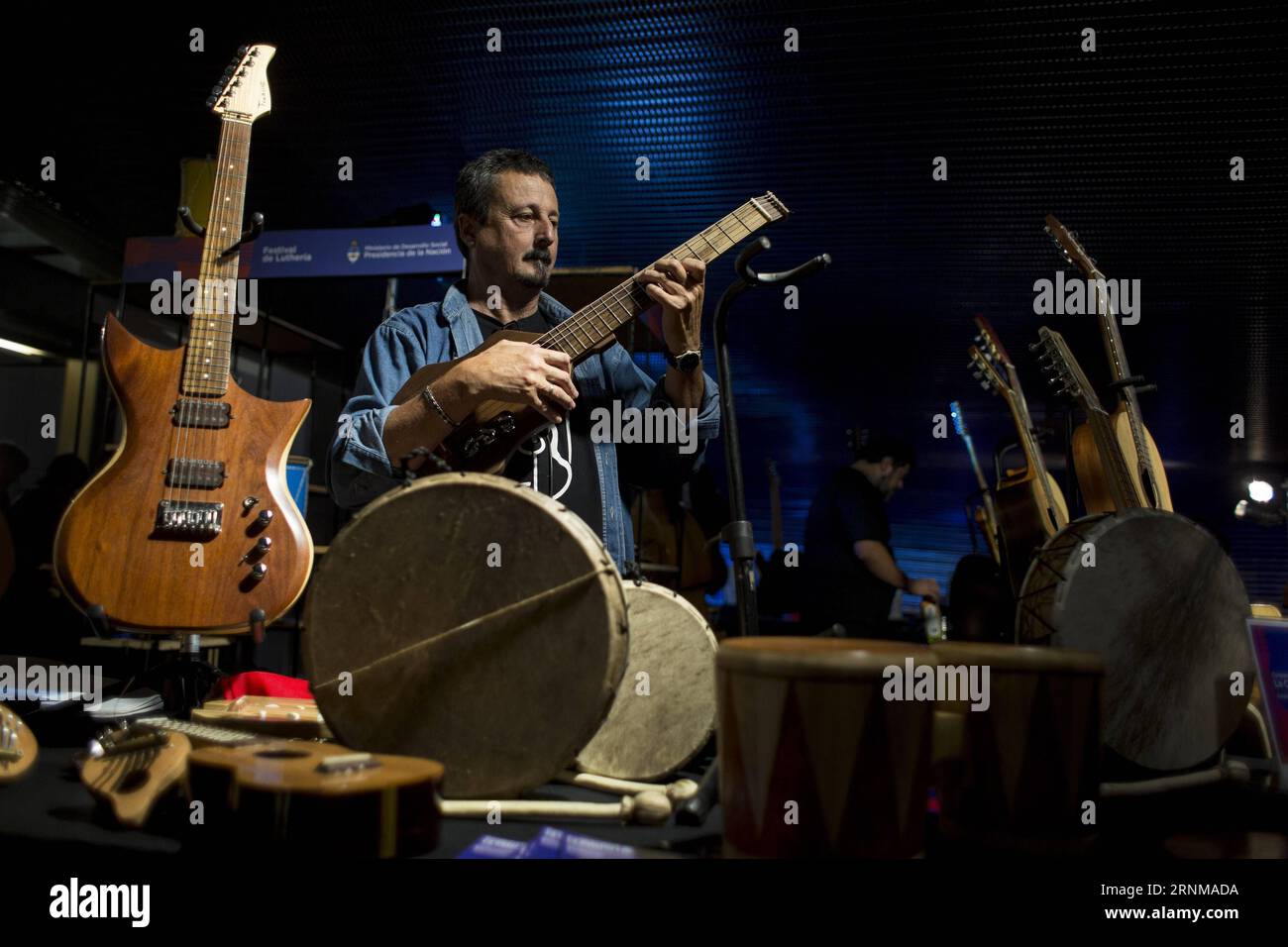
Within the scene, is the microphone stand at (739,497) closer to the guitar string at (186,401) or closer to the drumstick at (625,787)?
the drumstick at (625,787)

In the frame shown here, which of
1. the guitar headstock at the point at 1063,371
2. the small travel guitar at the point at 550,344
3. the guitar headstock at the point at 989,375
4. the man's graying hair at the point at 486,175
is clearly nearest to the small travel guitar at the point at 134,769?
the small travel guitar at the point at 550,344

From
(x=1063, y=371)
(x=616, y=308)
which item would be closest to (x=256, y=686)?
(x=616, y=308)

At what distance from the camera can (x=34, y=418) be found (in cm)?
718

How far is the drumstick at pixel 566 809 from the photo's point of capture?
1229mm

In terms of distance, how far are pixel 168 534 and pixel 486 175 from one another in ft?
4.19

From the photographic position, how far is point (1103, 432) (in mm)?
2205

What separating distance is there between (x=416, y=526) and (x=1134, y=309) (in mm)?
6705

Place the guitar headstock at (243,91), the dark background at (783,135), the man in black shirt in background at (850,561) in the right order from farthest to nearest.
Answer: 1. the man in black shirt in background at (850,561)
2. the dark background at (783,135)
3. the guitar headstock at (243,91)

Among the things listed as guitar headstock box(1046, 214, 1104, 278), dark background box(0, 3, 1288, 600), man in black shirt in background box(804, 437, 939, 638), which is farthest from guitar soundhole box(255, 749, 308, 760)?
man in black shirt in background box(804, 437, 939, 638)

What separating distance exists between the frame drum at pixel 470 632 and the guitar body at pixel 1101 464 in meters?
1.73

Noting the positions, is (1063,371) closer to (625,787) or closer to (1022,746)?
(1022,746)

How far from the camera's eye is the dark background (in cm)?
383
